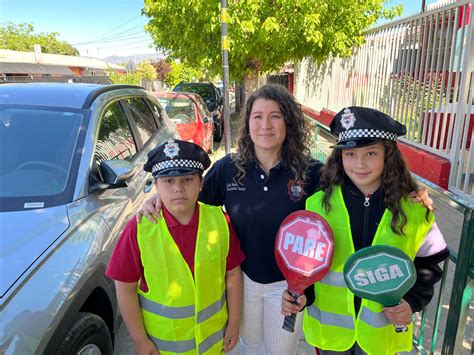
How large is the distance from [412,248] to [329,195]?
0.39m

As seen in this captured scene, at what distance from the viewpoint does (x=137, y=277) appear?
1672mm

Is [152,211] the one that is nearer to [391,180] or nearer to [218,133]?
[391,180]

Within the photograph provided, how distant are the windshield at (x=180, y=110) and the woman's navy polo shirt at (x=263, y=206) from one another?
19.3 ft

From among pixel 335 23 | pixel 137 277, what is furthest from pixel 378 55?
A: pixel 137 277

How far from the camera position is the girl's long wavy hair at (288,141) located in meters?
1.94

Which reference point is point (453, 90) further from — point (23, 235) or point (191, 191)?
point (23, 235)

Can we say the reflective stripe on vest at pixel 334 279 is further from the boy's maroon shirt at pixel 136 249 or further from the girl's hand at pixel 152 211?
the girl's hand at pixel 152 211

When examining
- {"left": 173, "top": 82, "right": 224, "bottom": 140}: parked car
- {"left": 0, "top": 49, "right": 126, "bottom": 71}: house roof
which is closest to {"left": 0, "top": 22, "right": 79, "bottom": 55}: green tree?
{"left": 0, "top": 49, "right": 126, "bottom": 71}: house roof

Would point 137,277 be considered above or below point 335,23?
below

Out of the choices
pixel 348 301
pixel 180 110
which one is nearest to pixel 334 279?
pixel 348 301

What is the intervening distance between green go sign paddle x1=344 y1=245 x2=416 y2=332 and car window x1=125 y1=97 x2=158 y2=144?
2.66 m

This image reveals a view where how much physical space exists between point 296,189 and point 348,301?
0.57m

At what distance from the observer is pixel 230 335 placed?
1.95 m

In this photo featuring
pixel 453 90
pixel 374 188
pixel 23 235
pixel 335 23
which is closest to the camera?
pixel 374 188
